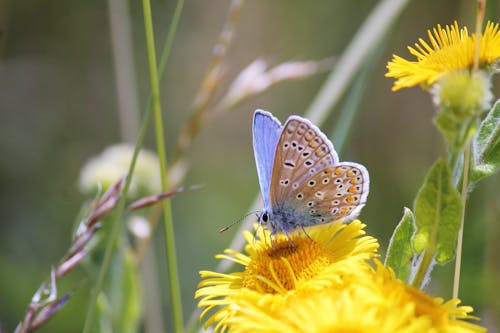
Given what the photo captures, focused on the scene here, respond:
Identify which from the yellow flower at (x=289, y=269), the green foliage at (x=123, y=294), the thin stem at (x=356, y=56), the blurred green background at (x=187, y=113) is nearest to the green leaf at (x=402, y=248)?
the yellow flower at (x=289, y=269)

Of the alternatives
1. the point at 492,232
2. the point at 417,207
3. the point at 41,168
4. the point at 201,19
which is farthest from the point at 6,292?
the point at 201,19

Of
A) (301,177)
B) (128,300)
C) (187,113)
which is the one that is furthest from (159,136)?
(187,113)

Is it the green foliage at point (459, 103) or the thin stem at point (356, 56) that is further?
the thin stem at point (356, 56)

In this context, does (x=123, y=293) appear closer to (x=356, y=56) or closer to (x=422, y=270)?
(x=356, y=56)

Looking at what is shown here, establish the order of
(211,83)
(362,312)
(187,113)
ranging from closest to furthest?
(362,312) → (211,83) → (187,113)

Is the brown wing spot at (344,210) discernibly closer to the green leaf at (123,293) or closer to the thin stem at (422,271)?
the thin stem at (422,271)

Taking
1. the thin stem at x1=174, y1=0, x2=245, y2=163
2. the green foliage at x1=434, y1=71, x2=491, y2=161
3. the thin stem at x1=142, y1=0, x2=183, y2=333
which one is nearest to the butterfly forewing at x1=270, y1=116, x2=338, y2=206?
the thin stem at x1=142, y1=0, x2=183, y2=333
